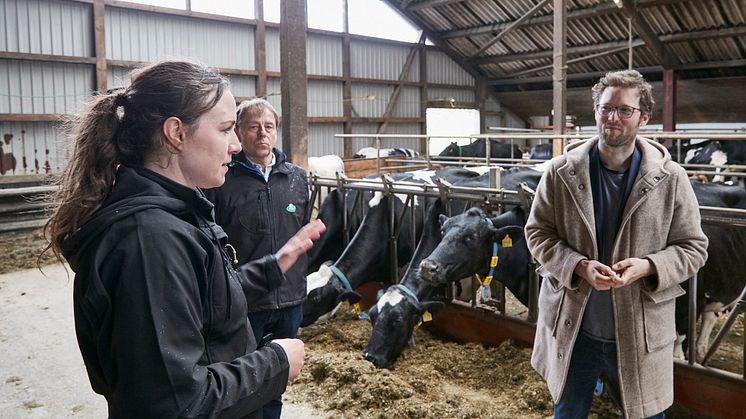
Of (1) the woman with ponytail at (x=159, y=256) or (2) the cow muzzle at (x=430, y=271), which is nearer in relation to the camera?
(1) the woman with ponytail at (x=159, y=256)

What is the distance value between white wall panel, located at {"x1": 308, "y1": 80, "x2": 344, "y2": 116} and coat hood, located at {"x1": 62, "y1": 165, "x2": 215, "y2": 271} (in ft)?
44.4

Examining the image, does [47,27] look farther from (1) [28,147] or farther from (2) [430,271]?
(2) [430,271]

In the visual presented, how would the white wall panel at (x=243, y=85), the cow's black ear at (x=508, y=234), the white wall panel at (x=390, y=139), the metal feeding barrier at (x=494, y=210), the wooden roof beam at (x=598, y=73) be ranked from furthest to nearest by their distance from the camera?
the white wall panel at (x=390, y=139), the wooden roof beam at (x=598, y=73), the white wall panel at (x=243, y=85), the cow's black ear at (x=508, y=234), the metal feeding barrier at (x=494, y=210)

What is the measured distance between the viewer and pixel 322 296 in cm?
455

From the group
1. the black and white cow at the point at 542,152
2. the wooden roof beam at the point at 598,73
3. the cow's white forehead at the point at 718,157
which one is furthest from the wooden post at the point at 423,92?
the cow's white forehead at the point at 718,157

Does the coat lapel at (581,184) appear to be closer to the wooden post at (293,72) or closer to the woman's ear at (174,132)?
the woman's ear at (174,132)

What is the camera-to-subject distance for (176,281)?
43.6 inches

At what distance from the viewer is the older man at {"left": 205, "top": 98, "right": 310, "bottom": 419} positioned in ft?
8.61

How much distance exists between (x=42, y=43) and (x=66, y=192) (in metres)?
11.0

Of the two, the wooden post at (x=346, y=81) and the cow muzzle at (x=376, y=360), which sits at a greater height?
the wooden post at (x=346, y=81)

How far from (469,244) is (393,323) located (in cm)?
74

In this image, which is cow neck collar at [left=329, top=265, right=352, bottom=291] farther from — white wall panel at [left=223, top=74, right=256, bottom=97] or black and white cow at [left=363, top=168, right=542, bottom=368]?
white wall panel at [left=223, top=74, right=256, bottom=97]

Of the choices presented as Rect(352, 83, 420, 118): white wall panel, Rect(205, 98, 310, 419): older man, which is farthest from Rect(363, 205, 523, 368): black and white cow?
Rect(352, 83, 420, 118): white wall panel

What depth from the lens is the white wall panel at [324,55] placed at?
14.8 metres
